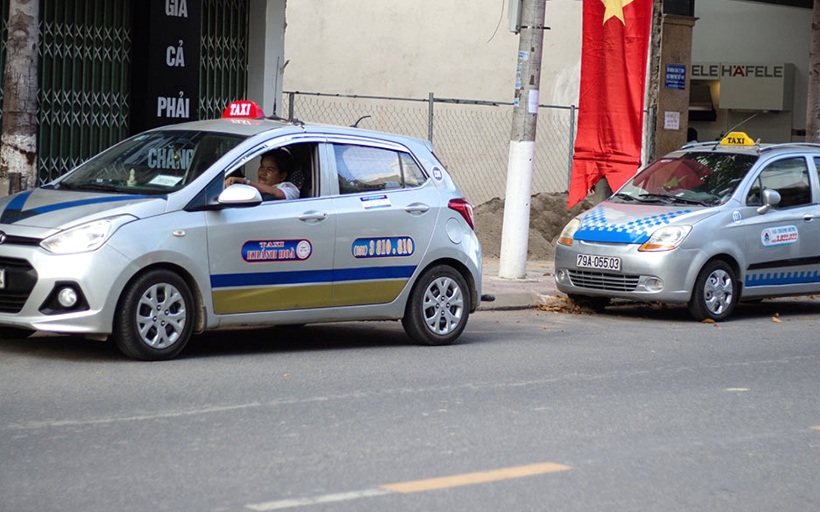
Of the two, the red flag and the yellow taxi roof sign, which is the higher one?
the red flag

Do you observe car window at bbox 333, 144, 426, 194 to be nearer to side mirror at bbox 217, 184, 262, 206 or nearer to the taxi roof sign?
side mirror at bbox 217, 184, 262, 206

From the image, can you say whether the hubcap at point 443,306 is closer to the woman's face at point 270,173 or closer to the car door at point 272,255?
the car door at point 272,255

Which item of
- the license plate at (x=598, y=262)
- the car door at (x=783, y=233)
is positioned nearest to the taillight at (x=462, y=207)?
the license plate at (x=598, y=262)

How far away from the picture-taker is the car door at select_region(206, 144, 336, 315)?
30.0 ft

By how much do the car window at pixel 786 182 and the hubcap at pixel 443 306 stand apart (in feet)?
14.5

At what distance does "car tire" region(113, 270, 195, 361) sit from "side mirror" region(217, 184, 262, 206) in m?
0.64

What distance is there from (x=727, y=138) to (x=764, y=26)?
14.8 metres

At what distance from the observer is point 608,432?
738cm

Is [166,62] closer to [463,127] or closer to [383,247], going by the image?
[383,247]

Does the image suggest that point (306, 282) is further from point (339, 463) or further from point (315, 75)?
point (315, 75)

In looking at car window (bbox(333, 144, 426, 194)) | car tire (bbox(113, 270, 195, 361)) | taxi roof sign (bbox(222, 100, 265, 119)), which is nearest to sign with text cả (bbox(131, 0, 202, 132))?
taxi roof sign (bbox(222, 100, 265, 119))

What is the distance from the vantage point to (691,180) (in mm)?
13922

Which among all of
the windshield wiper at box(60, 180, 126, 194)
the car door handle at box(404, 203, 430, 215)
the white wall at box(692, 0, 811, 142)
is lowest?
the car door handle at box(404, 203, 430, 215)

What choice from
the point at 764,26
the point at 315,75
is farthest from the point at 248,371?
Answer: the point at 764,26
